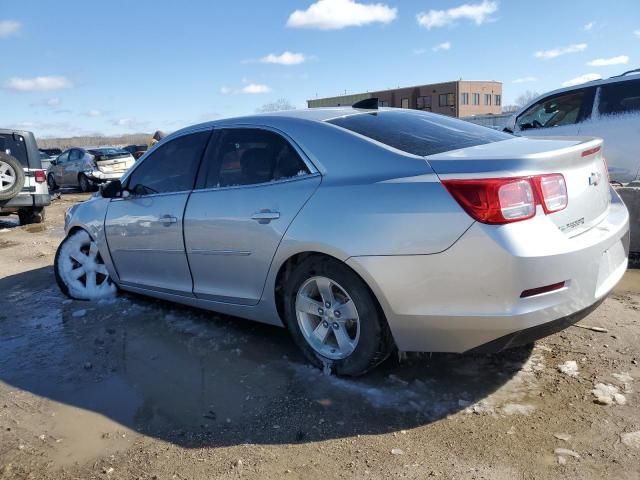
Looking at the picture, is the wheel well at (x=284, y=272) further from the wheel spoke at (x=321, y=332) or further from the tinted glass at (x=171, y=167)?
the tinted glass at (x=171, y=167)

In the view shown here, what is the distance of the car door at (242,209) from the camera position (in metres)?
3.32

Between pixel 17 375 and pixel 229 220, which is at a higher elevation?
pixel 229 220

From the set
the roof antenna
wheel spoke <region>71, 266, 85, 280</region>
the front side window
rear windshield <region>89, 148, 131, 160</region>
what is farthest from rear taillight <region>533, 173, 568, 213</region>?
rear windshield <region>89, 148, 131, 160</region>

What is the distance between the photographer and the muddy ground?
8.22ft

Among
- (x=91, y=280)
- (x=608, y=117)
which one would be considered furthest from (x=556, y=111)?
(x=91, y=280)

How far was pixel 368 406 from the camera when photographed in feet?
9.67

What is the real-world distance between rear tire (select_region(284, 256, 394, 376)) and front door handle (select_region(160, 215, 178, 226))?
3.87 ft

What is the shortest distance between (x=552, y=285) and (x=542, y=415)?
0.70 m

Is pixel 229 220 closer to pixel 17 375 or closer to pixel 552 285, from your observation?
pixel 17 375

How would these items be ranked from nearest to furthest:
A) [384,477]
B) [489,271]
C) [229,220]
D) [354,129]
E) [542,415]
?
[384,477] < [489,271] < [542,415] < [354,129] < [229,220]

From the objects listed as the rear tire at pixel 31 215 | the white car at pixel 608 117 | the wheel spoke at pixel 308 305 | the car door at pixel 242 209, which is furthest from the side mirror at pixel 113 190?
the rear tire at pixel 31 215

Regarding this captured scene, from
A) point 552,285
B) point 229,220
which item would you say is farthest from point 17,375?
point 552,285

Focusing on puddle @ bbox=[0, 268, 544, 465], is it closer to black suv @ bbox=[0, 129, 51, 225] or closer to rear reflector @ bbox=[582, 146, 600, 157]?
rear reflector @ bbox=[582, 146, 600, 157]

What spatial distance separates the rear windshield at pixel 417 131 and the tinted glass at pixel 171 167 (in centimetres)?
122
